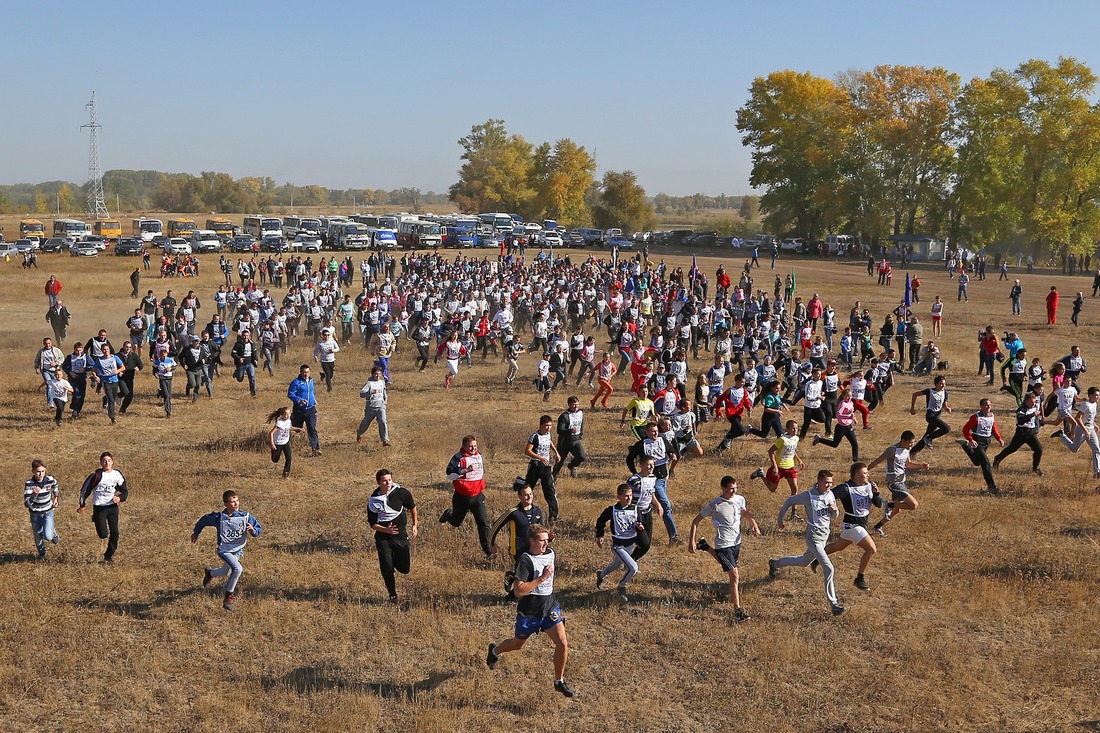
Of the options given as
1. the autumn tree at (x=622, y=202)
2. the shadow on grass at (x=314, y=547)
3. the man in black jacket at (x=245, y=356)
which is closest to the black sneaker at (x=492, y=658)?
the shadow on grass at (x=314, y=547)

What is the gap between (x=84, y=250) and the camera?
196 ft

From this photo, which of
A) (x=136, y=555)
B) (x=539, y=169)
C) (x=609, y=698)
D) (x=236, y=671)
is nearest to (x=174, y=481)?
(x=136, y=555)

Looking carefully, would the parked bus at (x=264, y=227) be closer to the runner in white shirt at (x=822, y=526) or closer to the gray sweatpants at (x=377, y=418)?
the gray sweatpants at (x=377, y=418)

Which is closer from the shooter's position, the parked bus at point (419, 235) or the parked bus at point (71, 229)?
the parked bus at point (71, 229)

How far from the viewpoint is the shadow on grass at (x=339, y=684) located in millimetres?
8406

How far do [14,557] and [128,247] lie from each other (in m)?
53.5

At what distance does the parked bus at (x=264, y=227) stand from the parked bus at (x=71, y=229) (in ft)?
38.4

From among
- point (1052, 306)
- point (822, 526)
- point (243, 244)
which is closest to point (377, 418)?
point (822, 526)

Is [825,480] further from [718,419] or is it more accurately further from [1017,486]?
[718,419]

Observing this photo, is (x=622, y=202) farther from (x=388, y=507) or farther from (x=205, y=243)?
(x=388, y=507)

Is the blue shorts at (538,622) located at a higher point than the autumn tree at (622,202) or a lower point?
lower

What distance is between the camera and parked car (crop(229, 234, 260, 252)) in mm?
64438

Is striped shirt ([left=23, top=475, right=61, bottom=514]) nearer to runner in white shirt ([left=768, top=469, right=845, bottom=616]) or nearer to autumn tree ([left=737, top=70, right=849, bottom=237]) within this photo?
runner in white shirt ([left=768, top=469, right=845, bottom=616])

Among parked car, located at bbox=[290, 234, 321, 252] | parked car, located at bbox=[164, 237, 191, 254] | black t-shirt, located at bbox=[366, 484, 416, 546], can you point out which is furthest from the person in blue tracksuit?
parked car, located at bbox=[290, 234, 321, 252]
